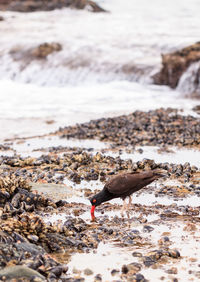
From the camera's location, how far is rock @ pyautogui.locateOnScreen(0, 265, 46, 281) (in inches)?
173

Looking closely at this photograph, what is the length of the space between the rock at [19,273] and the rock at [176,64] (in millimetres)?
26400

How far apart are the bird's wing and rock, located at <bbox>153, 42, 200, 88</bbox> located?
23.7 metres

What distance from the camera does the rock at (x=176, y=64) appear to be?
2992 cm

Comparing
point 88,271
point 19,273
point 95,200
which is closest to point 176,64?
point 95,200

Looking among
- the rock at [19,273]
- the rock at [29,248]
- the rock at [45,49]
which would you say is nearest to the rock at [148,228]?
the rock at [29,248]

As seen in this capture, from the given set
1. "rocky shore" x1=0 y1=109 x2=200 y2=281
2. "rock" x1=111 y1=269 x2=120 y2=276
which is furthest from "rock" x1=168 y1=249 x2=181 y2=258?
"rock" x1=111 y1=269 x2=120 y2=276

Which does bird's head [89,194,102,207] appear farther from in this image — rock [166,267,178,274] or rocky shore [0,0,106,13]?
rocky shore [0,0,106,13]

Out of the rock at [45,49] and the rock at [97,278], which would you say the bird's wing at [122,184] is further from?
the rock at [45,49]

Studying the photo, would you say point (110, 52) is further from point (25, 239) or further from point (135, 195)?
point (25, 239)

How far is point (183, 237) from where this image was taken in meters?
5.95

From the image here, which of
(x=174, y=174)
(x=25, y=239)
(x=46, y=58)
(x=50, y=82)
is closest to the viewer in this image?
(x=25, y=239)

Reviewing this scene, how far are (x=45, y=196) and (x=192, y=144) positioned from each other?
259 inches

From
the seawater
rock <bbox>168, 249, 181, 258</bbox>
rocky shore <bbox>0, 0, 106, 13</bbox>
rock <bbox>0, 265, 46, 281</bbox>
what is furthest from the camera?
rocky shore <bbox>0, 0, 106, 13</bbox>

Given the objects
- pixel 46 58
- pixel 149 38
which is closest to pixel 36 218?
pixel 46 58
